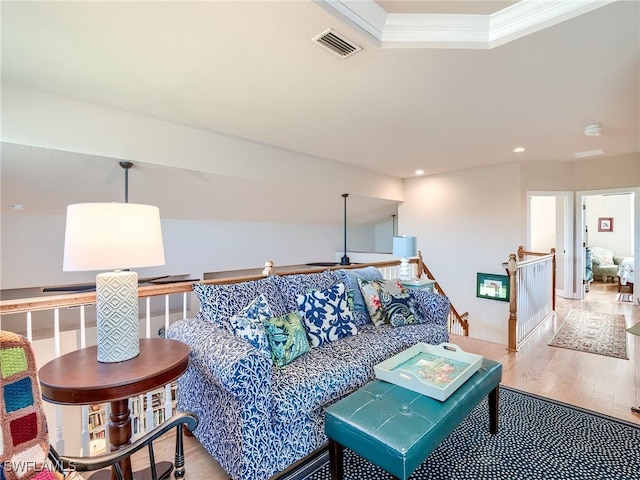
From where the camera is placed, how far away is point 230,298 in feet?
7.19

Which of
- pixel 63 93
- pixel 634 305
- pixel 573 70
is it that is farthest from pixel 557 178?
pixel 63 93

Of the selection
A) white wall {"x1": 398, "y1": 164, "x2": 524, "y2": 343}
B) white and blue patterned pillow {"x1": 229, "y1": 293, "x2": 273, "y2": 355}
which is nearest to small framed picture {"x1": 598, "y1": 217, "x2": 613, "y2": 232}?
white wall {"x1": 398, "y1": 164, "x2": 524, "y2": 343}

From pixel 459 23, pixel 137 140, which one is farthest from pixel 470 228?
pixel 137 140

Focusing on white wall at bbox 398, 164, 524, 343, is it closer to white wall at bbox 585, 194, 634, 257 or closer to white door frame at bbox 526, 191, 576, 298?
white door frame at bbox 526, 191, 576, 298

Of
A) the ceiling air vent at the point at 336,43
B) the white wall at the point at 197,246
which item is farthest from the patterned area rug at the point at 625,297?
the ceiling air vent at the point at 336,43

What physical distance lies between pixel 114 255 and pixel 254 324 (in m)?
0.85

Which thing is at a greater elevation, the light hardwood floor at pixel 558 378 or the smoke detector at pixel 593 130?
the smoke detector at pixel 593 130

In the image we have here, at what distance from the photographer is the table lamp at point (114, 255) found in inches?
57.2

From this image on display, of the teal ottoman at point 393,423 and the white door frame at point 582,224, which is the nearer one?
the teal ottoman at point 393,423

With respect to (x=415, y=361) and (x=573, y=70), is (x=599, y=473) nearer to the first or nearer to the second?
(x=415, y=361)

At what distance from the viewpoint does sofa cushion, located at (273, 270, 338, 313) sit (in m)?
2.47

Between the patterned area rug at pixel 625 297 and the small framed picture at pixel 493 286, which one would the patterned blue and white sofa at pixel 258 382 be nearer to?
the small framed picture at pixel 493 286

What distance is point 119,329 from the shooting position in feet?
5.09

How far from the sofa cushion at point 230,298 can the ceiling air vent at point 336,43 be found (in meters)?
1.67
